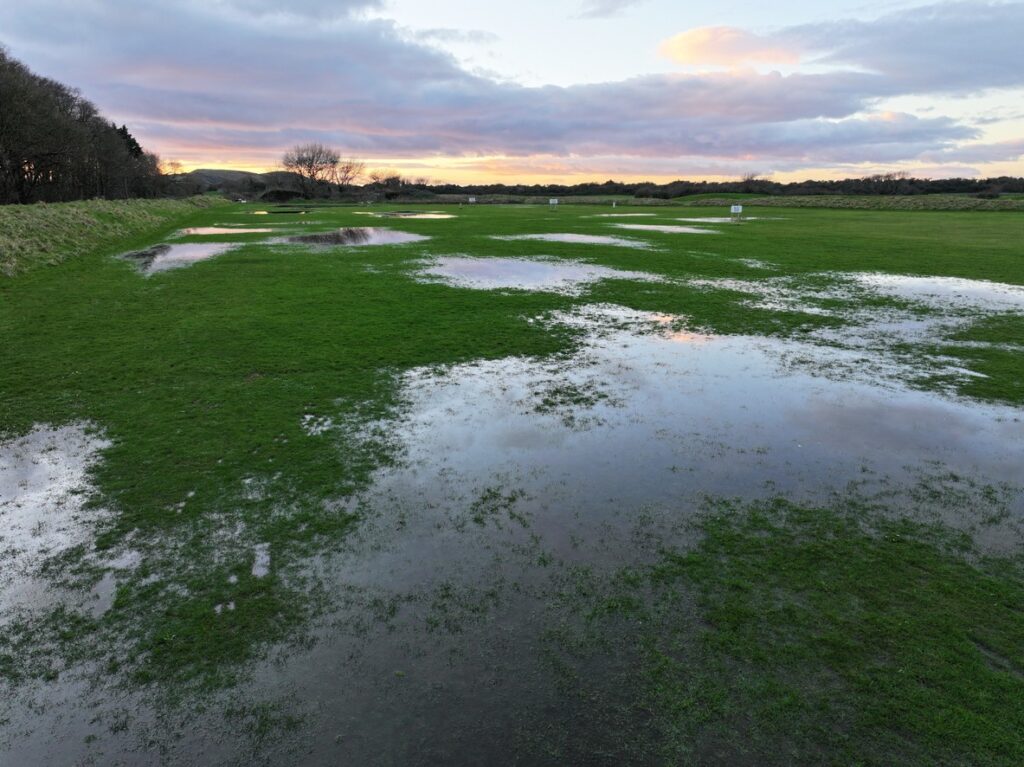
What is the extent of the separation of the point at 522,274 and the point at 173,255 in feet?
55.2

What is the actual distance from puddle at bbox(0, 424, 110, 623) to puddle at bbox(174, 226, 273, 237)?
34323 mm

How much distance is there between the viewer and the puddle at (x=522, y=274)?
19.3 meters

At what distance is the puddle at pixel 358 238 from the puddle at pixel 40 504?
25603mm

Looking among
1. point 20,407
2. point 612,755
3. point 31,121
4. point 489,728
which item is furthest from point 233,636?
point 31,121

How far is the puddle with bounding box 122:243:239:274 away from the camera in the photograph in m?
22.5

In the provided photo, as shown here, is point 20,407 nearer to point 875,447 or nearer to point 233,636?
point 233,636

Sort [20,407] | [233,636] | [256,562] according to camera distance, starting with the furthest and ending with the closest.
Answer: [20,407] → [256,562] → [233,636]

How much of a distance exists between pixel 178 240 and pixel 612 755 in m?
37.9

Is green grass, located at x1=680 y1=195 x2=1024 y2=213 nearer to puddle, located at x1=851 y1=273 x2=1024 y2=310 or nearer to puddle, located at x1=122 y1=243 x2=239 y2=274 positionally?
puddle, located at x1=851 y1=273 x2=1024 y2=310

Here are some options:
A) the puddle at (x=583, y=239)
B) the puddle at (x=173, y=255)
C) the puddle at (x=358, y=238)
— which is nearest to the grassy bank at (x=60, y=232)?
the puddle at (x=173, y=255)

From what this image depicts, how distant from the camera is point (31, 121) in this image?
44375mm

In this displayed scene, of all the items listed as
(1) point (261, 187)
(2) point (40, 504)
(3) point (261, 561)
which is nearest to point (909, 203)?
(3) point (261, 561)

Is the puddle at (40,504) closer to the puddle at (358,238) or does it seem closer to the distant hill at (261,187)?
the puddle at (358,238)

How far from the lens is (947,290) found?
1889 cm
